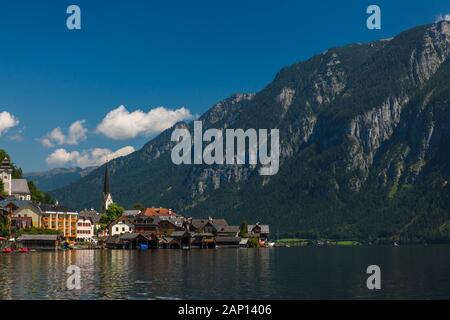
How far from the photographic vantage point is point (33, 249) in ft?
655

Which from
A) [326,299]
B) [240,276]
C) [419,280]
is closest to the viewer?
[326,299]

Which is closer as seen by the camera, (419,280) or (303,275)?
(419,280)

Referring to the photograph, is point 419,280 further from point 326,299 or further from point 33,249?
point 33,249

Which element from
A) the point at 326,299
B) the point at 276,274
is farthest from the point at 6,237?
the point at 326,299
